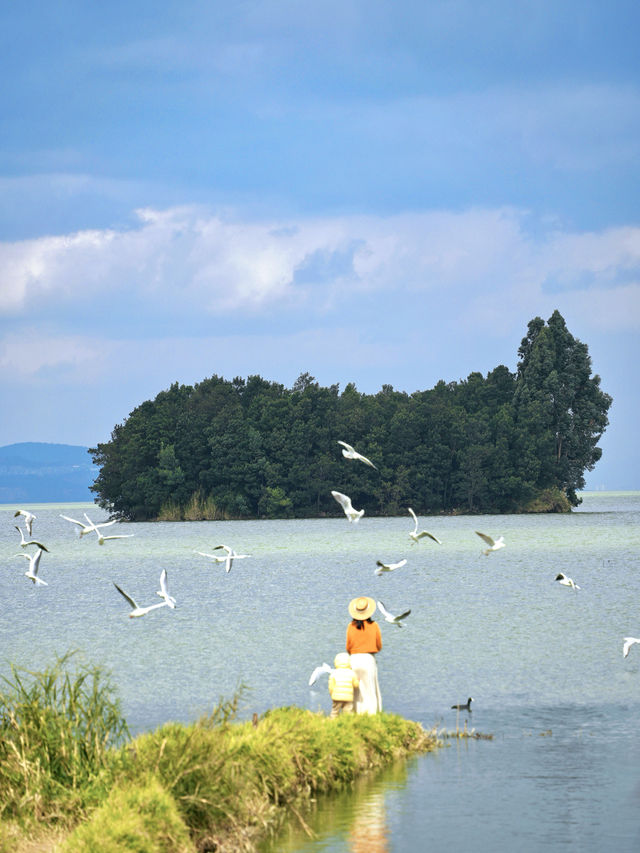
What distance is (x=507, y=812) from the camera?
15875 millimetres

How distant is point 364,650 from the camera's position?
60.8ft

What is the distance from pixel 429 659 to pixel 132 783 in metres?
22.9

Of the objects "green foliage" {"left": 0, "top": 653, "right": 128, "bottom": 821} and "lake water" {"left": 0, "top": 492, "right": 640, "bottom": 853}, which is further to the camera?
"lake water" {"left": 0, "top": 492, "right": 640, "bottom": 853}

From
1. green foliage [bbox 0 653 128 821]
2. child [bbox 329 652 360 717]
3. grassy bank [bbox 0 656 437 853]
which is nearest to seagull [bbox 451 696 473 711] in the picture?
child [bbox 329 652 360 717]

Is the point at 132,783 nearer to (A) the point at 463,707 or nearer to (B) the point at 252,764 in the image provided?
(B) the point at 252,764

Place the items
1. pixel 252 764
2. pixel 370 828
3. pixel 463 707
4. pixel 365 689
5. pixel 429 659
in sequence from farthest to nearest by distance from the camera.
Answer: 1. pixel 429 659
2. pixel 463 707
3. pixel 365 689
4. pixel 370 828
5. pixel 252 764

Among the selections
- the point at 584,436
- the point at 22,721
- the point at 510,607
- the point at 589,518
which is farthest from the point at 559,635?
the point at 589,518

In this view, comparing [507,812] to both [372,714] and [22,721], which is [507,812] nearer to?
[372,714]

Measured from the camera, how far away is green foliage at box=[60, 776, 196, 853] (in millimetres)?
11625

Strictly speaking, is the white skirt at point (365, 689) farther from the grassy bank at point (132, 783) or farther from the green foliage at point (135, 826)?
the green foliage at point (135, 826)

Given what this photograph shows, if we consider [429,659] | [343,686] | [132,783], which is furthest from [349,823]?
[429,659]

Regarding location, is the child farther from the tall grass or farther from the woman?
the tall grass

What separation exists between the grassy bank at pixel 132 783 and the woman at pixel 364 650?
3.16 metres

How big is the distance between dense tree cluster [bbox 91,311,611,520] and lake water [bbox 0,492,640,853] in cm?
4877
